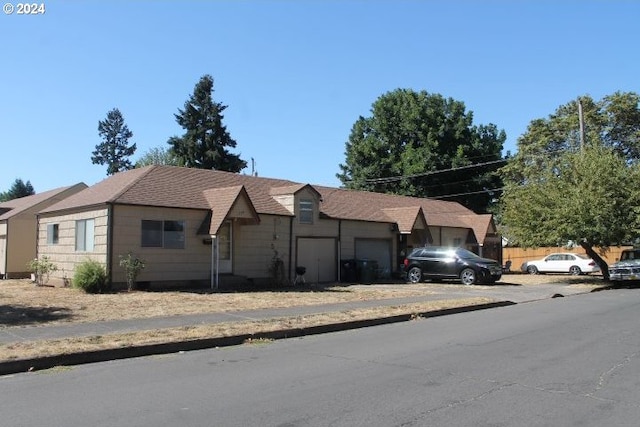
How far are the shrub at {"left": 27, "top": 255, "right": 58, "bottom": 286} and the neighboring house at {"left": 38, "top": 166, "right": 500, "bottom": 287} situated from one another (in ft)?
1.14

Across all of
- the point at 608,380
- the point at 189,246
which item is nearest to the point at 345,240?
the point at 189,246

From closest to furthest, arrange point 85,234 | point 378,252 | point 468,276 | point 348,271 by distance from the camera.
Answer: point 85,234, point 468,276, point 348,271, point 378,252

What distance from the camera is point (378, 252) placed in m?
29.9

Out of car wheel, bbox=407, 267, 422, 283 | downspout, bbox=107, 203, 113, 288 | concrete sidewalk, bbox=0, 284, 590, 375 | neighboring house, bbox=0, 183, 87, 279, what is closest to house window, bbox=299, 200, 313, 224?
car wheel, bbox=407, 267, 422, 283

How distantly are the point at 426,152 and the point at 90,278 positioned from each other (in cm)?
3506

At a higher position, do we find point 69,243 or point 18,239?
point 18,239

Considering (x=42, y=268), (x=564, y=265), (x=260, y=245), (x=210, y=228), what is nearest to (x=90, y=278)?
(x=210, y=228)

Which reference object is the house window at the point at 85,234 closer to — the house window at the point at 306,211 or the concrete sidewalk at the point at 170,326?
the house window at the point at 306,211

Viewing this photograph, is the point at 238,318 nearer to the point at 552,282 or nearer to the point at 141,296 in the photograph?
the point at 141,296

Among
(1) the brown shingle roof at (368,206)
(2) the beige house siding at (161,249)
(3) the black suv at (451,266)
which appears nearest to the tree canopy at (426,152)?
(1) the brown shingle roof at (368,206)

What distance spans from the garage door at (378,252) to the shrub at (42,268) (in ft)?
44.0

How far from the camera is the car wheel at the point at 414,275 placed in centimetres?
2700

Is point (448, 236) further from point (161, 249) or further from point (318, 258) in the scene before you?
point (161, 249)

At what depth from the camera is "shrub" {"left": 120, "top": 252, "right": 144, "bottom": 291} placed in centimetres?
1942
